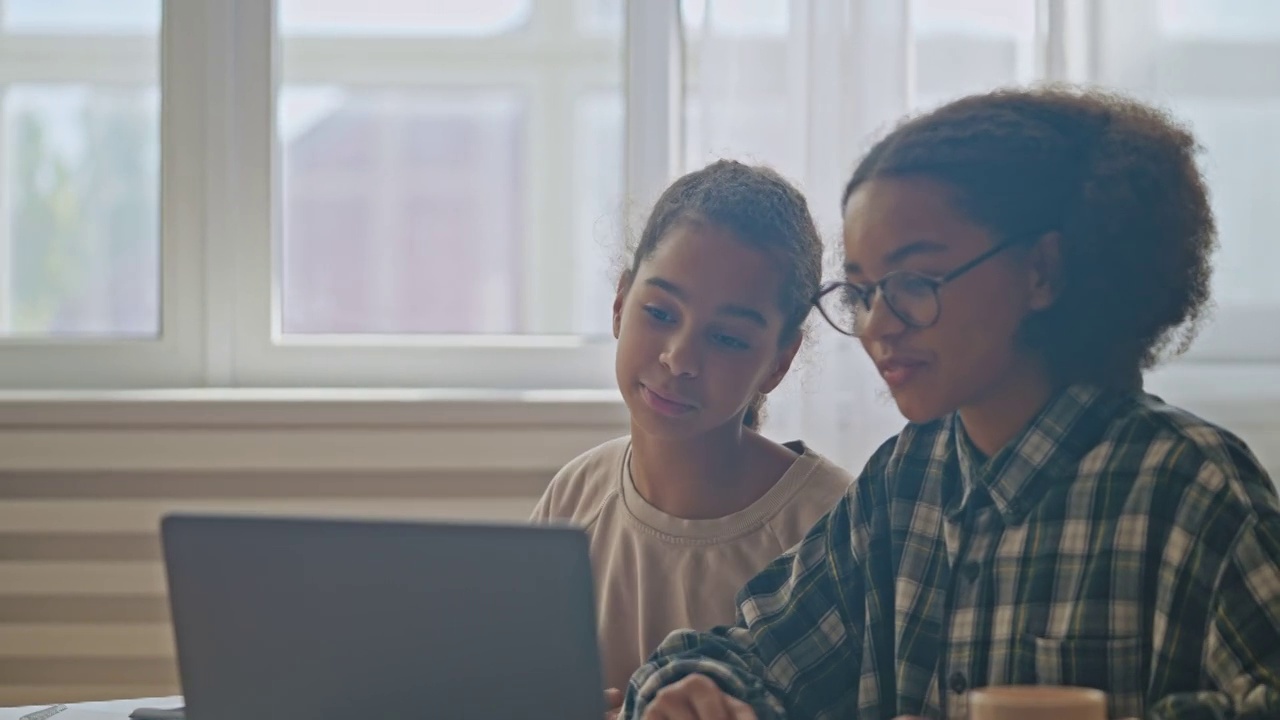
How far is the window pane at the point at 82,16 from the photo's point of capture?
95.0 inches

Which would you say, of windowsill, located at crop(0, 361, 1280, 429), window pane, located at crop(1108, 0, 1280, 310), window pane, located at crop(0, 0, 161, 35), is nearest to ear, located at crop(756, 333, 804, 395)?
windowsill, located at crop(0, 361, 1280, 429)

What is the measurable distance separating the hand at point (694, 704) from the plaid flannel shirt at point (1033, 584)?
0.03 metres

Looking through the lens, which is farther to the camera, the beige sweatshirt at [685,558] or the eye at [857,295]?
the beige sweatshirt at [685,558]

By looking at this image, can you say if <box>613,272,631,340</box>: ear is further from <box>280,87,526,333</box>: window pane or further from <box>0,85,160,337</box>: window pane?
<box>0,85,160,337</box>: window pane

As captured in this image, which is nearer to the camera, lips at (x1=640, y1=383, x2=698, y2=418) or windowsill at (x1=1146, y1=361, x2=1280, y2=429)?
lips at (x1=640, y1=383, x2=698, y2=418)

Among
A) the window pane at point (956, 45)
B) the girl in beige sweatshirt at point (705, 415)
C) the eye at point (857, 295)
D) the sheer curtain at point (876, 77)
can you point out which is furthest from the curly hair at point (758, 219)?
the window pane at point (956, 45)

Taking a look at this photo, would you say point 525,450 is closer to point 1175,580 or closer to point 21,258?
point 21,258

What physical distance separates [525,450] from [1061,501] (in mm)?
1238

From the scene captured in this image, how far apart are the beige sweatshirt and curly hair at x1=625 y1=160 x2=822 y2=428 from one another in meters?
0.16

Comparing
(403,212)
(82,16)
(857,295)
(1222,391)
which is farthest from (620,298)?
(82,16)

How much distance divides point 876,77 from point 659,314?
2.88 feet

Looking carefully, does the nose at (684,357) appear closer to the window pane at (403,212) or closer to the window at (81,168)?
the window pane at (403,212)

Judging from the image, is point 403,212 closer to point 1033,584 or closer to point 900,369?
point 900,369

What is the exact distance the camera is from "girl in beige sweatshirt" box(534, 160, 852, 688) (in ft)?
4.56
